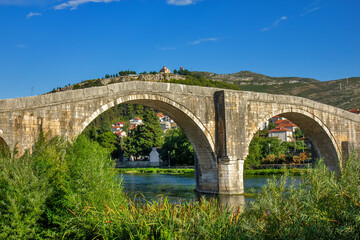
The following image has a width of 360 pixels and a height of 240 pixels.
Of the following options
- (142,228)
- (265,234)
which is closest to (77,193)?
(142,228)

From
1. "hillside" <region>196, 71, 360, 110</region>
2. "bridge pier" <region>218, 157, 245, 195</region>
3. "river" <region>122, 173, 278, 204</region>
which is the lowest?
"river" <region>122, 173, 278, 204</region>

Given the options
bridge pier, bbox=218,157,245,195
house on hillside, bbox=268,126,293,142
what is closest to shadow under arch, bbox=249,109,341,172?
bridge pier, bbox=218,157,245,195

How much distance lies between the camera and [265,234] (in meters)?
4.65

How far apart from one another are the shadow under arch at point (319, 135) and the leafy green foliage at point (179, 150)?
18300 millimetres

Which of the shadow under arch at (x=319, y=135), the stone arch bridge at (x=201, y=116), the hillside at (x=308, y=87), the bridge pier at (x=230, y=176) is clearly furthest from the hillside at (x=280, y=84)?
the bridge pier at (x=230, y=176)

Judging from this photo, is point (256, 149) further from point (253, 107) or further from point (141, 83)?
point (141, 83)

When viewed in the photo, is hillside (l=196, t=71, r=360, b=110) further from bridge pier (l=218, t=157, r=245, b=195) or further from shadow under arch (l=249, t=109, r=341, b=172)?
bridge pier (l=218, t=157, r=245, b=195)

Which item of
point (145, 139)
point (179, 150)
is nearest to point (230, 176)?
point (179, 150)

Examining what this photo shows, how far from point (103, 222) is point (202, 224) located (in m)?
1.50

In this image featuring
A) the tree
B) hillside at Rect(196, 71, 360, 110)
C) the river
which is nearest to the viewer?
the river

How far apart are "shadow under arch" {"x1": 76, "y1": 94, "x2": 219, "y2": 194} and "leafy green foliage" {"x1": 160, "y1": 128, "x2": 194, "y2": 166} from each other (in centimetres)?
2226

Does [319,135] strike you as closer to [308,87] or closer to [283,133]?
[283,133]

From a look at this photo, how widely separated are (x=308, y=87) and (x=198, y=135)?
85.4 meters

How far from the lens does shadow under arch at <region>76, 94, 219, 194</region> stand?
14984 millimetres
